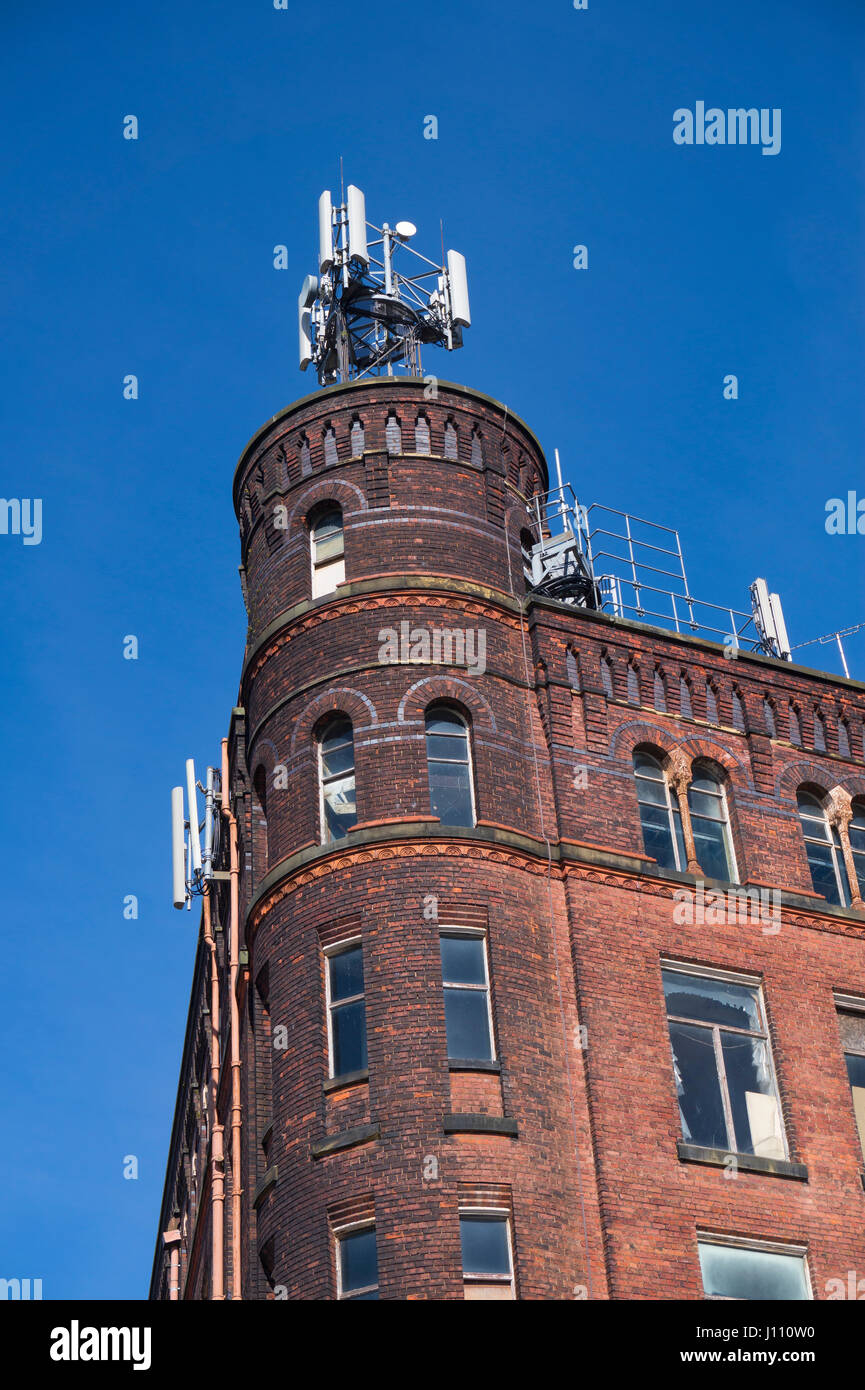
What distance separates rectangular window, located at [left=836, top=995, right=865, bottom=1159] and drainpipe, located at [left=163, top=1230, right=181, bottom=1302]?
69.8ft

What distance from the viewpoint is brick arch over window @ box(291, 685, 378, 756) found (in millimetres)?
32781

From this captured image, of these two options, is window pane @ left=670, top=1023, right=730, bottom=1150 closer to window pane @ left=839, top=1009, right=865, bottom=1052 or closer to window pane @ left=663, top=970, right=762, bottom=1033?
window pane @ left=663, top=970, right=762, bottom=1033

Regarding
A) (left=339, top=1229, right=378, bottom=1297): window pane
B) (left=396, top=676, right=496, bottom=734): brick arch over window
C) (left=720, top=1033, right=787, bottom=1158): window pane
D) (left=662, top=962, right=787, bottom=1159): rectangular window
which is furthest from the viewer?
(left=396, top=676, right=496, bottom=734): brick arch over window

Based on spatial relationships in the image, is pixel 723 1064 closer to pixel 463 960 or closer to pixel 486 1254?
pixel 463 960

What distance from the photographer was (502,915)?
102 feet

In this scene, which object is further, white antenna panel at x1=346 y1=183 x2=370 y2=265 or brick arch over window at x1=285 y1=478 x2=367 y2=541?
white antenna panel at x1=346 y1=183 x2=370 y2=265

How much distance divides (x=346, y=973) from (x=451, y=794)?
3.67 m

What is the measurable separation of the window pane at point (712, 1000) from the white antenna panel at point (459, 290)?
53.1 feet

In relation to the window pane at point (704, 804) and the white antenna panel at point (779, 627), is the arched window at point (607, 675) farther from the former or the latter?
the white antenna panel at point (779, 627)

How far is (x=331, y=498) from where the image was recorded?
117 ft

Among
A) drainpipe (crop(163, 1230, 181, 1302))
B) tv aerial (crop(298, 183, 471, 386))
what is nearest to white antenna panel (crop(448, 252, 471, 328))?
tv aerial (crop(298, 183, 471, 386))
